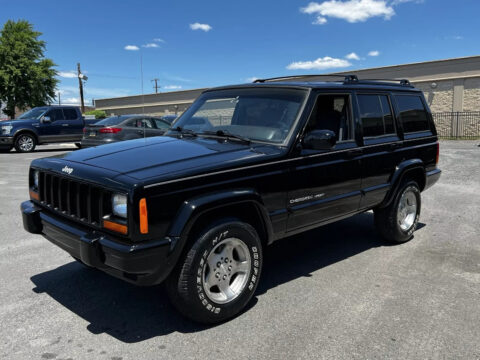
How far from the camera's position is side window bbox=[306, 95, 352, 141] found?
4.05 meters

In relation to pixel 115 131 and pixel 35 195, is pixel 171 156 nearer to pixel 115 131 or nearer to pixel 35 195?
pixel 35 195

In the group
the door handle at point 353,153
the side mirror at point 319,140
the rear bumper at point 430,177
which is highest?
the side mirror at point 319,140

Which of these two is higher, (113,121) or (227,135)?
(113,121)

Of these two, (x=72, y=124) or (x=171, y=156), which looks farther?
(x=72, y=124)

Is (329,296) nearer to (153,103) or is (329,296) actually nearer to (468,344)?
(468,344)

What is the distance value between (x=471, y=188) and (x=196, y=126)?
23.4 ft

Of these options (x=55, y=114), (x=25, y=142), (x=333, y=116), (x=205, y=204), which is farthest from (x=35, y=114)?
(x=205, y=204)

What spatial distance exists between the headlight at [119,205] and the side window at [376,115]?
2.82m

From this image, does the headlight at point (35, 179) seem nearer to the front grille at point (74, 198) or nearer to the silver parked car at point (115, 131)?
the front grille at point (74, 198)

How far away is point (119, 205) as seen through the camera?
2.88 metres

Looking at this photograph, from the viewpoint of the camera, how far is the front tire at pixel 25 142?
1622 centimetres

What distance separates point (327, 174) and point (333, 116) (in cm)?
66

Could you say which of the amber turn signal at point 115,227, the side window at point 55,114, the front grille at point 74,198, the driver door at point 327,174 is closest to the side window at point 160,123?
the side window at point 55,114

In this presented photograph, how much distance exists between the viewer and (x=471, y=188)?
9.02m
